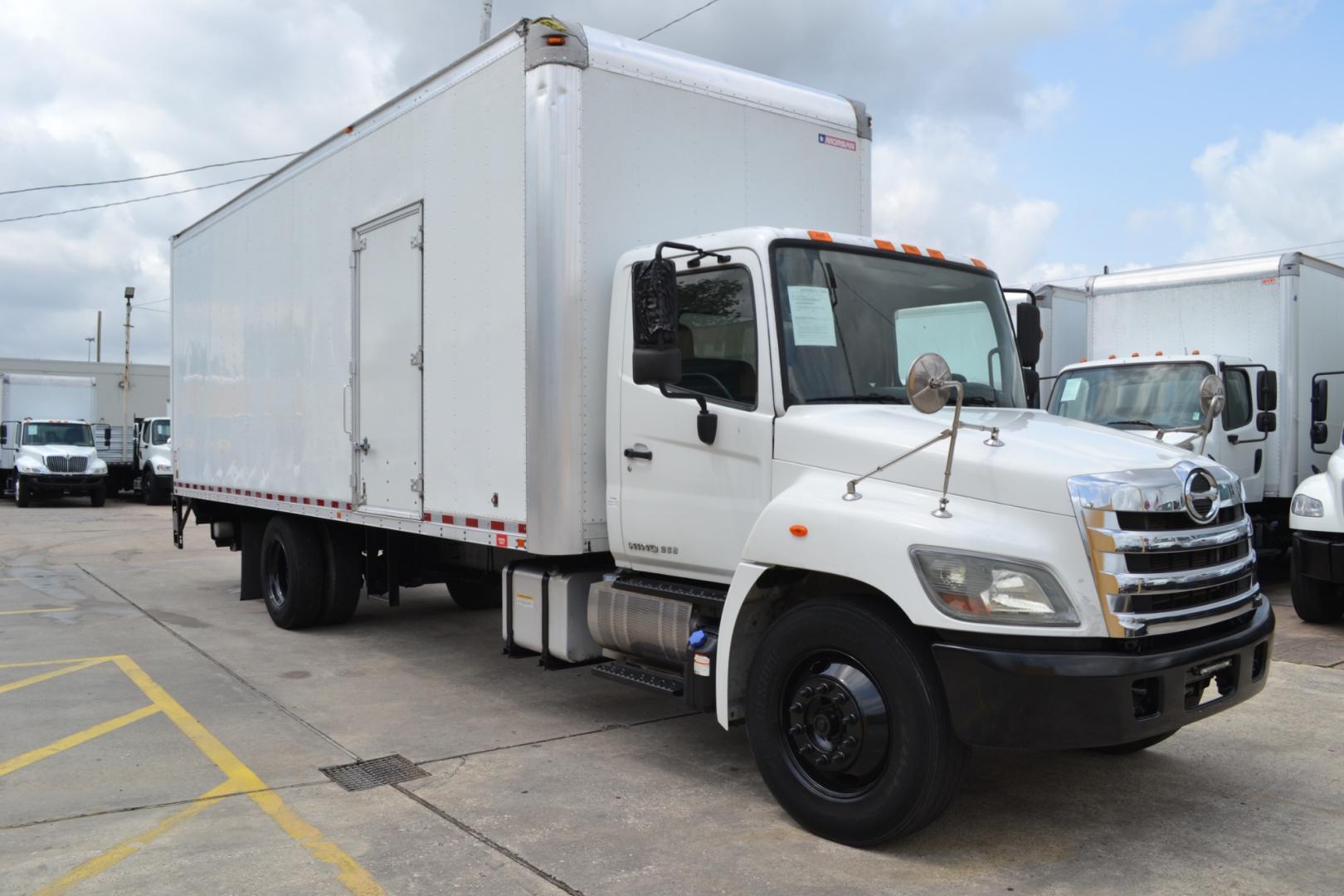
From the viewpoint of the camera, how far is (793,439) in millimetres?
4574

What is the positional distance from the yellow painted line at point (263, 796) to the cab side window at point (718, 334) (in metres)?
2.55

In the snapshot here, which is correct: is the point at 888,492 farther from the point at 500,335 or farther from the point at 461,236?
the point at 461,236

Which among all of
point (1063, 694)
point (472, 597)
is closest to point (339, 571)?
point (472, 597)

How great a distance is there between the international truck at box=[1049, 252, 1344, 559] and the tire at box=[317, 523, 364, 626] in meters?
7.19

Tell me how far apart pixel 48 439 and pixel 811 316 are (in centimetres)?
2934

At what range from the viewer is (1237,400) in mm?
10539

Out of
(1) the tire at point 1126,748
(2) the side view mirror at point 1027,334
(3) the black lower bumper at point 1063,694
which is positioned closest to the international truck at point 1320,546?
(1) the tire at point 1126,748

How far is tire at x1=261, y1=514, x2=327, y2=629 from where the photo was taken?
351 inches

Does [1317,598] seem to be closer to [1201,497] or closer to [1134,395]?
[1134,395]

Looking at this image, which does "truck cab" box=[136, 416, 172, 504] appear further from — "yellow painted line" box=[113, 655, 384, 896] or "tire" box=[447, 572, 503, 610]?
"yellow painted line" box=[113, 655, 384, 896]

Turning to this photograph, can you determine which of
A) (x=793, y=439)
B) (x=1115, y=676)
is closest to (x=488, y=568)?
(x=793, y=439)

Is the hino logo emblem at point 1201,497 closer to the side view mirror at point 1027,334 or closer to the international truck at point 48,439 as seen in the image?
the side view mirror at point 1027,334

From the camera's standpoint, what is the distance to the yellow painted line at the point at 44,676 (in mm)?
7025

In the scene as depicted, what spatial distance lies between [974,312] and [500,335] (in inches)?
103
